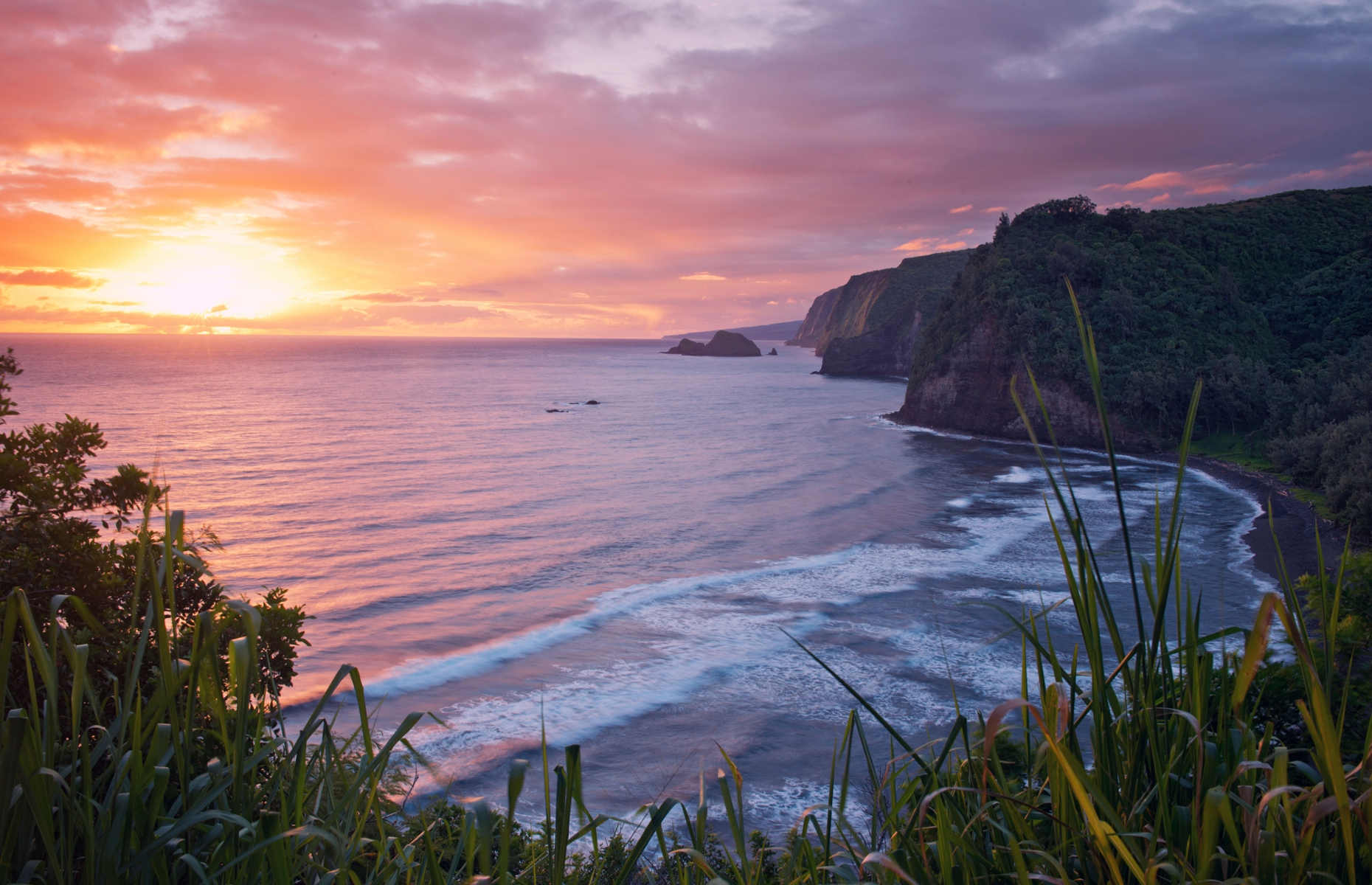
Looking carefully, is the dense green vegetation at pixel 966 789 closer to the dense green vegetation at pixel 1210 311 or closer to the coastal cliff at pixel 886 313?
the dense green vegetation at pixel 1210 311

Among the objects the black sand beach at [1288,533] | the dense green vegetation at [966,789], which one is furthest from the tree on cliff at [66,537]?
the black sand beach at [1288,533]

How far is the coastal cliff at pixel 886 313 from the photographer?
408 ft

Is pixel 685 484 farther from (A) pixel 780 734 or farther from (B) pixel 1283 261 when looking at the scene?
(B) pixel 1283 261

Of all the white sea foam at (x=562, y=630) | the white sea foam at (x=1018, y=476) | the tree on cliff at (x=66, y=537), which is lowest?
the white sea foam at (x=562, y=630)

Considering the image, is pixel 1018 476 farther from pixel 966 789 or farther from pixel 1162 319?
pixel 966 789

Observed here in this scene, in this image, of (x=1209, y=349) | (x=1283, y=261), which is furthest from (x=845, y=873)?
(x=1283, y=261)

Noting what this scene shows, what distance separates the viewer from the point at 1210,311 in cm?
5347

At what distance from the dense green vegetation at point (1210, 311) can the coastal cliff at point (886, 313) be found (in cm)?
3872

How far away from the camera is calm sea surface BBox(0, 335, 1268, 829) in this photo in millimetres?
13391

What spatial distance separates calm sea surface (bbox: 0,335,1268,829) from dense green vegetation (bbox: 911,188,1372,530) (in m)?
6.31

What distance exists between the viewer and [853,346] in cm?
12638

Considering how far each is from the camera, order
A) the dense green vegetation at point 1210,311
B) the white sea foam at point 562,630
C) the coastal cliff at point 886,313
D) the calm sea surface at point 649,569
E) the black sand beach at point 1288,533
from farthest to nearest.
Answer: the coastal cliff at point 886,313 < the dense green vegetation at point 1210,311 < the black sand beach at point 1288,533 < the white sea foam at point 562,630 < the calm sea surface at point 649,569

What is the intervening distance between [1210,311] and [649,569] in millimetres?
48706

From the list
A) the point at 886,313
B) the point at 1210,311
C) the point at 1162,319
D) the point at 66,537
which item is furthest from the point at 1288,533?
the point at 886,313
